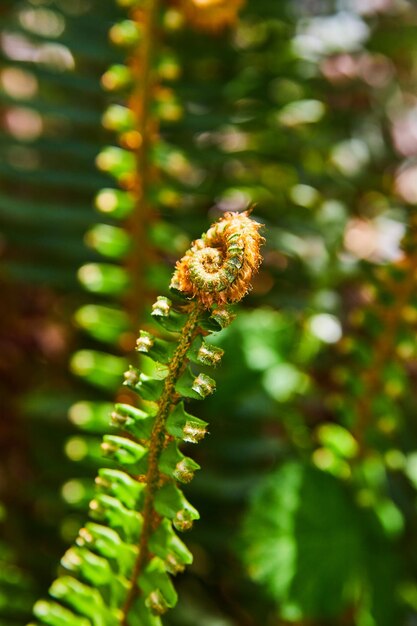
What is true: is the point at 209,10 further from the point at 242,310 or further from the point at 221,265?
the point at 221,265

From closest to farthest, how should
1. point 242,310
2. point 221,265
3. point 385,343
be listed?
point 221,265, point 385,343, point 242,310

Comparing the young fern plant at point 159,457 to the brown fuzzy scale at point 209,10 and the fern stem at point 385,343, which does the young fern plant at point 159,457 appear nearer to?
the fern stem at point 385,343

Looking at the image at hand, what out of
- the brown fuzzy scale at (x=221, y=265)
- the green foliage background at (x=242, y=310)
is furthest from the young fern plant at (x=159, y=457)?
the green foliage background at (x=242, y=310)

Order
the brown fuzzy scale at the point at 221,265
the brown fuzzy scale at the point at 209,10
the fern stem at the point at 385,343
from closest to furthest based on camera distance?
1. the brown fuzzy scale at the point at 221,265
2. the fern stem at the point at 385,343
3. the brown fuzzy scale at the point at 209,10

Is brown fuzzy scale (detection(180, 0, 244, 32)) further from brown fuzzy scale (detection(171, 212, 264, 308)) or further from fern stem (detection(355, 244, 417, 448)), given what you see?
brown fuzzy scale (detection(171, 212, 264, 308))

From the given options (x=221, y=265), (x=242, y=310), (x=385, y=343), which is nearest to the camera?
(x=221, y=265)

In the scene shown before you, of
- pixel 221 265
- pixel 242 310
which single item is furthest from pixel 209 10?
pixel 221 265

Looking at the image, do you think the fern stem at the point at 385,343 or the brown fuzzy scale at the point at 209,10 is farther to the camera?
the brown fuzzy scale at the point at 209,10
